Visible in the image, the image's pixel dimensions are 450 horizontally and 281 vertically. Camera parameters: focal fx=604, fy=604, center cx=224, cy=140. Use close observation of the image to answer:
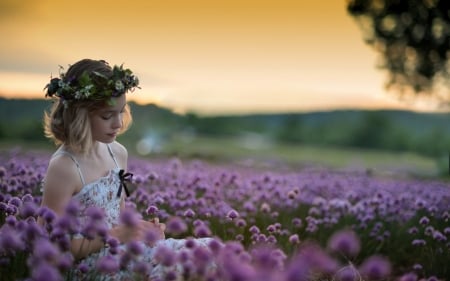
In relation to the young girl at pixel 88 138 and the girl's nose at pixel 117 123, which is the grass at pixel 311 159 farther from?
the girl's nose at pixel 117 123

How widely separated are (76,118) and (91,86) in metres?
0.25

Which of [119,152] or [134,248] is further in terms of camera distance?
→ [119,152]

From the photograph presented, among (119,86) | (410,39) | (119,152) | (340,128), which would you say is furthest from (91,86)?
(340,128)

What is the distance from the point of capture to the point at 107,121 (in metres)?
4.16

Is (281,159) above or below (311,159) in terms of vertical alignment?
above

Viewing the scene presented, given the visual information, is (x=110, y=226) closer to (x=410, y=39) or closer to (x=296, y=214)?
(x=296, y=214)

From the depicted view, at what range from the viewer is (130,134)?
3612cm

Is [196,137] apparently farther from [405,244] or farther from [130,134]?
[405,244]

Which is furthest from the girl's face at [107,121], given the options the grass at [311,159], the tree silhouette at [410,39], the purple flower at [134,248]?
the tree silhouette at [410,39]

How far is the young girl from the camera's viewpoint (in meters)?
3.99

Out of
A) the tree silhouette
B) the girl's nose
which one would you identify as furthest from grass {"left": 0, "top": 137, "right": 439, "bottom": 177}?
the girl's nose

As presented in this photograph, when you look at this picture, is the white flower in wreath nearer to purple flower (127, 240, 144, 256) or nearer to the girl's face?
the girl's face

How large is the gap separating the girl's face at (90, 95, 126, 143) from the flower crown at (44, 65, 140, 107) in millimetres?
80

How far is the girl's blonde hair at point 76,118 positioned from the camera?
4.16m
